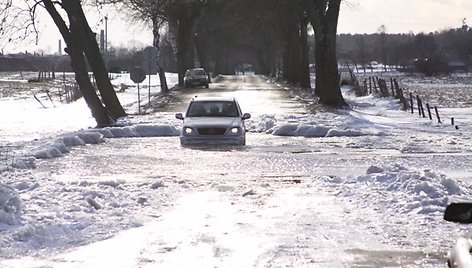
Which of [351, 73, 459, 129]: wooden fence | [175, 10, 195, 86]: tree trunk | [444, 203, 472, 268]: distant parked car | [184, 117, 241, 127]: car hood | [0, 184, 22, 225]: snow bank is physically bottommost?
[351, 73, 459, 129]: wooden fence

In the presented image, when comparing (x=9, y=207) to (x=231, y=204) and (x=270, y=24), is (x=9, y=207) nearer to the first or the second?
(x=231, y=204)

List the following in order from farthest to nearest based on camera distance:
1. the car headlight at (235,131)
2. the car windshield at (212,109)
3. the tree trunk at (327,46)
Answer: the tree trunk at (327,46) → the car windshield at (212,109) → the car headlight at (235,131)

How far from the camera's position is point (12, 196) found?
1067cm

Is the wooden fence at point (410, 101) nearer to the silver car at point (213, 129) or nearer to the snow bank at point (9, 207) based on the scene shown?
the silver car at point (213, 129)

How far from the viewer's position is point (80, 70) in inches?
1182

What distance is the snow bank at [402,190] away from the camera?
448 inches

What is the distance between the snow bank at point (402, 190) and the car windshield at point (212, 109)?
9019 millimetres

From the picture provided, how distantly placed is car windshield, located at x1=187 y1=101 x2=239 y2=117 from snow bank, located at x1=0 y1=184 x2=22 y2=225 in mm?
12682

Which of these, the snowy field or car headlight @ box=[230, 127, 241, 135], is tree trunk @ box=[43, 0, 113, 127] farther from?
car headlight @ box=[230, 127, 241, 135]

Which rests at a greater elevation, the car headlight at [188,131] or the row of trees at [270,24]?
the row of trees at [270,24]

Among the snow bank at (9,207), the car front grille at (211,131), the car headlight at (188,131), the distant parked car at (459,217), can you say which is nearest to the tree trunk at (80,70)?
the car headlight at (188,131)

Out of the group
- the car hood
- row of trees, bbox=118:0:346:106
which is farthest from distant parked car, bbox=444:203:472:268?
row of trees, bbox=118:0:346:106

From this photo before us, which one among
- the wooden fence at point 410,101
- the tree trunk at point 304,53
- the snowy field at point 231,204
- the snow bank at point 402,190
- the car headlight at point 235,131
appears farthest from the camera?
the tree trunk at point 304,53

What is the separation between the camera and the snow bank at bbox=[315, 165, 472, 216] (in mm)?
11391
